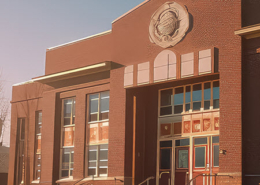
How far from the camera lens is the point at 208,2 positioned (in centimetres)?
2606

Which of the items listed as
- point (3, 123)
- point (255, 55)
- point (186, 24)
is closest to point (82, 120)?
point (186, 24)

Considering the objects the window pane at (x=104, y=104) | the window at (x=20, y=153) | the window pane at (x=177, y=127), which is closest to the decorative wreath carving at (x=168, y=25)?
the window pane at (x=177, y=127)

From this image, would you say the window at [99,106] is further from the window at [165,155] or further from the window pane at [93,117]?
the window at [165,155]

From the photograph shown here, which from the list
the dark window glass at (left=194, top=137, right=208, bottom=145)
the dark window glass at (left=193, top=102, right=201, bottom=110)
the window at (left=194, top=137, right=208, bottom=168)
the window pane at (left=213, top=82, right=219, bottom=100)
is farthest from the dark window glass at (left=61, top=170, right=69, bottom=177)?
the window pane at (left=213, top=82, right=219, bottom=100)

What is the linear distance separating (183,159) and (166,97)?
12.0 ft

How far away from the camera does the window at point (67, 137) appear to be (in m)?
33.2

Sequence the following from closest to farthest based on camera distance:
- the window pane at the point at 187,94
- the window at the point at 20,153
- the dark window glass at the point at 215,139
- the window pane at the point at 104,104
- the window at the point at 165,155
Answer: the dark window glass at the point at 215,139 → the window pane at the point at 187,94 → the window at the point at 165,155 → the window pane at the point at 104,104 → the window at the point at 20,153

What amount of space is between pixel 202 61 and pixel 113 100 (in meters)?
6.58

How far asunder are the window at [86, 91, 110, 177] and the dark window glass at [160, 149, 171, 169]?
3.53 m

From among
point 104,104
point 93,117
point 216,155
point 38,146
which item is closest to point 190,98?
point 216,155

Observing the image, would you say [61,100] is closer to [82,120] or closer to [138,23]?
[82,120]

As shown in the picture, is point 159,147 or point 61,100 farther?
point 61,100

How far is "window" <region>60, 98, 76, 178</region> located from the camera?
33.2 metres

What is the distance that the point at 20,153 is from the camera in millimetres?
38906
